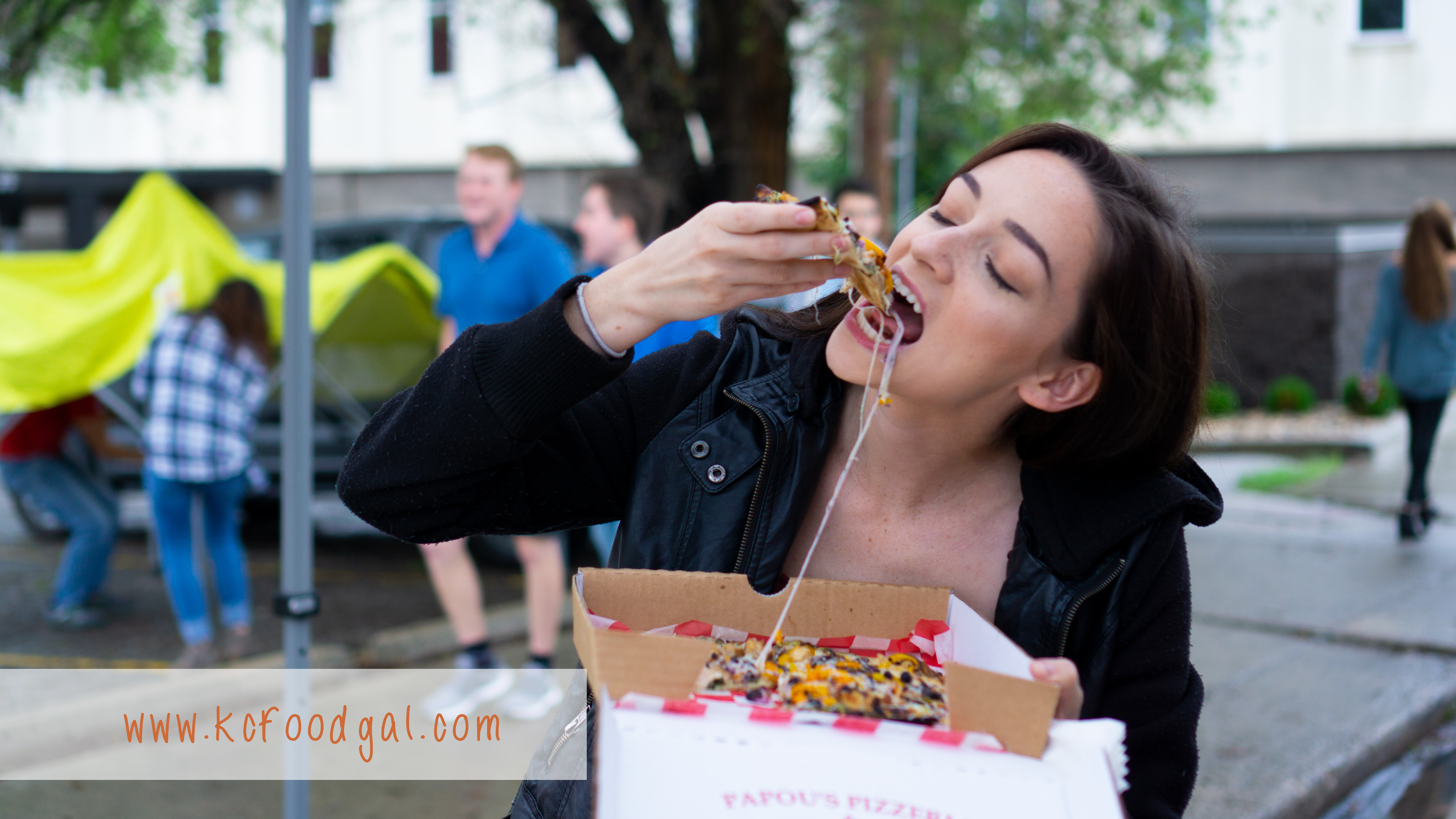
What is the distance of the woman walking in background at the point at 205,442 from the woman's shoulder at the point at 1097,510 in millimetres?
4152

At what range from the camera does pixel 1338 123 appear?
16922 mm

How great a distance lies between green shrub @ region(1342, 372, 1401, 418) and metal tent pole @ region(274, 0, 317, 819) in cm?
1239

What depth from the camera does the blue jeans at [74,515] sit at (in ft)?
18.1

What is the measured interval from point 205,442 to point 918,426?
4.05 metres

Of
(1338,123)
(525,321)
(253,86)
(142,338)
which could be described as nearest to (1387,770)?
(525,321)

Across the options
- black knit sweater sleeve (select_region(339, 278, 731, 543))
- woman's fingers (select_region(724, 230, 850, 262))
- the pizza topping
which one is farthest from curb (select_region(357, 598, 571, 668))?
woman's fingers (select_region(724, 230, 850, 262))

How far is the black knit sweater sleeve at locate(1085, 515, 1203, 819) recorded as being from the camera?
158 centimetres

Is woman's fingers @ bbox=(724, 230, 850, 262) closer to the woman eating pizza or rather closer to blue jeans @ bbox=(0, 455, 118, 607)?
A: the woman eating pizza

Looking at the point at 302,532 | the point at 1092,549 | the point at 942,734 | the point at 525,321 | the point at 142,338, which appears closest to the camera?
the point at 942,734

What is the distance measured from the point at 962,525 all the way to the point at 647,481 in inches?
19.1

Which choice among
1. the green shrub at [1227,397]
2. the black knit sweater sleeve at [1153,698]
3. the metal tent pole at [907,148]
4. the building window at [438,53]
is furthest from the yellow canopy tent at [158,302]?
the building window at [438,53]

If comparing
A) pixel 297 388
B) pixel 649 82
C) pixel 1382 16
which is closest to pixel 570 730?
pixel 297 388

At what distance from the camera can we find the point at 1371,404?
12.5 m

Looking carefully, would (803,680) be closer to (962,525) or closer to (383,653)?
(962,525)
